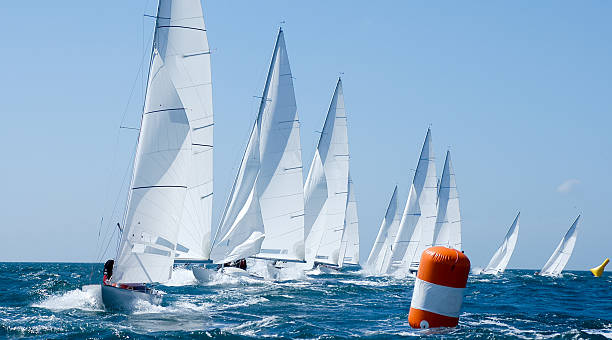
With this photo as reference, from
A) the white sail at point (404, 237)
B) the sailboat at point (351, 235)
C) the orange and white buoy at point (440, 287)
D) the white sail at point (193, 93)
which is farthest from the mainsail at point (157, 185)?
the sailboat at point (351, 235)

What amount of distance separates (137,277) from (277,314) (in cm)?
450

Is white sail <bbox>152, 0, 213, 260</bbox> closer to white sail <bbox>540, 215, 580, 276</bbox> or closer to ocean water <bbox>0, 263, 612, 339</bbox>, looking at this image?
ocean water <bbox>0, 263, 612, 339</bbox>

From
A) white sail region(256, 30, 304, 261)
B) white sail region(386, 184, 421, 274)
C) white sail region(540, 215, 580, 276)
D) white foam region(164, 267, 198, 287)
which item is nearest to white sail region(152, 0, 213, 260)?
white foam region(164, 267, 198, 287)

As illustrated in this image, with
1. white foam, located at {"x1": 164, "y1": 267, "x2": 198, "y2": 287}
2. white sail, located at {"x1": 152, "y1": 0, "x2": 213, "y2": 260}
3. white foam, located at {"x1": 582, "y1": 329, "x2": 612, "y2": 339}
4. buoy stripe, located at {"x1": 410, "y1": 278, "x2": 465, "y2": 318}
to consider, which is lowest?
white foam, located at {"x1": 582, "y1": 329, "x2": 612, "y2": 339}

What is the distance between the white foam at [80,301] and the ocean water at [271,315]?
0.04 meters

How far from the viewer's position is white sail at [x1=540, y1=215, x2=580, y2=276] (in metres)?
70.8

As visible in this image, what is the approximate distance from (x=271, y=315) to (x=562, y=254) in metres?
57.6

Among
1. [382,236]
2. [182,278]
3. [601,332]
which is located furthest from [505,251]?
[601,332]

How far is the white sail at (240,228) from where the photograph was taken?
3322 cm

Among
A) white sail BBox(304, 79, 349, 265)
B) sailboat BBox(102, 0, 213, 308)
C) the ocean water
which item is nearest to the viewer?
the ocean water

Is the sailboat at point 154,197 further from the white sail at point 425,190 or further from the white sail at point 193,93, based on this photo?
the white sail at point 425,190

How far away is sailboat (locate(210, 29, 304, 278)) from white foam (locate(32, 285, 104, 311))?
10.9m

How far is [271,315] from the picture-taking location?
2175cm

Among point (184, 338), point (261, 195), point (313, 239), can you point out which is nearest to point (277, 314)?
point (184, 338)
